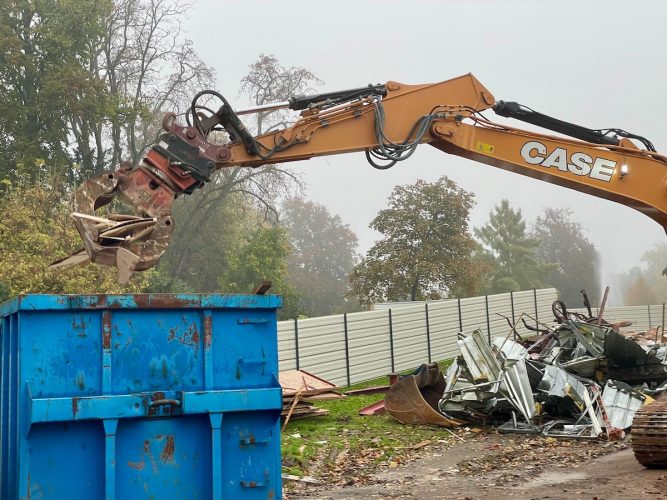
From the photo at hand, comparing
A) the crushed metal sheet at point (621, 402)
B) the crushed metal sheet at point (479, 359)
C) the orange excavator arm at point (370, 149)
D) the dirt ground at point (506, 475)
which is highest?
the orange excavator arm at point (370, 149)

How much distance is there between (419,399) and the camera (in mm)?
13242

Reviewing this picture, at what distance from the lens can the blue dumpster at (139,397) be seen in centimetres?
462

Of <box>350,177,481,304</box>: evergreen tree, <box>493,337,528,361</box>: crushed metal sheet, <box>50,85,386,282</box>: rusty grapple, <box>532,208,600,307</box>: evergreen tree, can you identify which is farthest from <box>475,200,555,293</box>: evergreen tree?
<box>50,85,386,282</box>: rusty grapple

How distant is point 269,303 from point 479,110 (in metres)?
5.28

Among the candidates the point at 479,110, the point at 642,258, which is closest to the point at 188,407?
the point at 479,110

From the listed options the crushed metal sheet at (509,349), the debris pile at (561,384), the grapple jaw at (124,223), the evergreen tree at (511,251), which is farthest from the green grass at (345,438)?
the evergreen tree at (511,251)

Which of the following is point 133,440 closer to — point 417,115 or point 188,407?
point 188,407

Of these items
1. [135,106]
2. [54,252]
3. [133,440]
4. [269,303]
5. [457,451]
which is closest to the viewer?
[133,440]

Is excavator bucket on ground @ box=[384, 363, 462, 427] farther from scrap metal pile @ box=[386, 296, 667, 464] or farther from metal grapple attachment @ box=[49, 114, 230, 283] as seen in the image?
metal grapple attachment @ box=[49, 114, 230, 283]

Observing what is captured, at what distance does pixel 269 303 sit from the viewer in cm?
520

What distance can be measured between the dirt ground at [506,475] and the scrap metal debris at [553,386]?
0.75 meters

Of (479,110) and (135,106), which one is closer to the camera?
(479,110)

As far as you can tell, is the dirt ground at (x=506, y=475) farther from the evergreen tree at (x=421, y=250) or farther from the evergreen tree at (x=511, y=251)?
the evergreen tree at (x=511, y=251)

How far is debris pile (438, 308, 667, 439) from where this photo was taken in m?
12.3
